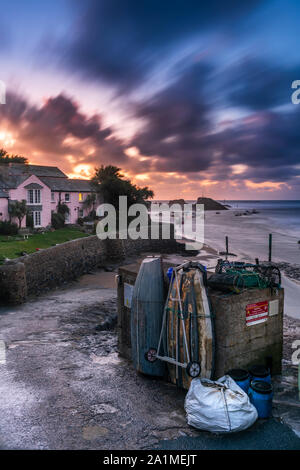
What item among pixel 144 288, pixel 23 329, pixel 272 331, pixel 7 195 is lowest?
pixel 23 329

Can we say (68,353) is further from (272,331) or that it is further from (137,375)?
(272,331)

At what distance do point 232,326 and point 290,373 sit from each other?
7.38 feet

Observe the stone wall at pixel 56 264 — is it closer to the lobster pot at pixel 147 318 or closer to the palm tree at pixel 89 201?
the lobster pot at pixel 147 318

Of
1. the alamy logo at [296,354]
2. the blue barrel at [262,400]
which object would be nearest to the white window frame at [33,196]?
the alamy logo at [296,354]

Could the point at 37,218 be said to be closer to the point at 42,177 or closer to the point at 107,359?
the point at 42,177

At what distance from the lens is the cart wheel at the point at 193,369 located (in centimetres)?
584

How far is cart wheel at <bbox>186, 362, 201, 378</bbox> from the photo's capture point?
5836 mm

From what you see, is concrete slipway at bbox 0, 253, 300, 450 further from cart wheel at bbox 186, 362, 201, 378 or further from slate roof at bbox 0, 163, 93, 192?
slate roof at bbox 0, 163, 93, 192

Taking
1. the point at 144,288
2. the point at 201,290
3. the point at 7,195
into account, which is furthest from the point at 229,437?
the point at 7,195

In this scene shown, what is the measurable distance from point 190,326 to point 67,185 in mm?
39513

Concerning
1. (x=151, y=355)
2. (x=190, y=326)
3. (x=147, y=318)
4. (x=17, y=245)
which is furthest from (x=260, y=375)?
(x=17, y=245)

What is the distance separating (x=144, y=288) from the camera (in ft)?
22.0

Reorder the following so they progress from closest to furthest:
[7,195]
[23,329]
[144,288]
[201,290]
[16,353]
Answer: [201,290] < [144,288] < [16,353] < [23,329] < [7,195]

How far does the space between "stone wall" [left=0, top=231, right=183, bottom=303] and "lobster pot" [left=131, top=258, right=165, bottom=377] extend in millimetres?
8601
